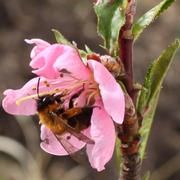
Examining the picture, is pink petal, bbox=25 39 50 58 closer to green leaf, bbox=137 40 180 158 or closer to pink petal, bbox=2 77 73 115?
pink petal, bbox=2 77 73 115

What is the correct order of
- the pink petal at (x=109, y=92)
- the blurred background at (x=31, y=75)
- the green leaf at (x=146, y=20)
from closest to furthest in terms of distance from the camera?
the pink petal at (x=109, y=92) < the green leaf at (x=146, y=20) < the blurred background at (x=31, y=75)

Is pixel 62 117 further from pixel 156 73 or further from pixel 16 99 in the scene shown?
pixel 156 73

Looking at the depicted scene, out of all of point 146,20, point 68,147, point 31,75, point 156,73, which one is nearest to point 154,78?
point 156,73

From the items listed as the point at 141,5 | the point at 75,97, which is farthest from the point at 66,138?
the point at 141,5

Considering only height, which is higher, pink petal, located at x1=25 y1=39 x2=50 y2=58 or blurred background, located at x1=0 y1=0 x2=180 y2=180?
pink petal, located at x1=25 y1=39 x2=50 y2=58

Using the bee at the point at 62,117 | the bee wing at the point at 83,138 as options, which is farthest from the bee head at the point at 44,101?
the bee wing at the point at 83,138

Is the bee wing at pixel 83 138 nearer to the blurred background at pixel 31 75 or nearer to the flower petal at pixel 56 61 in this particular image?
the flower petal at pixel 56 61

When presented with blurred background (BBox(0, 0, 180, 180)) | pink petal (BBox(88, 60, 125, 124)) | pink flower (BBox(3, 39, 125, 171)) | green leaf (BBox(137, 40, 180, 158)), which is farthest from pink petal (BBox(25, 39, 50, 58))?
blurred background (BBox(0, 0, 180, 180))
